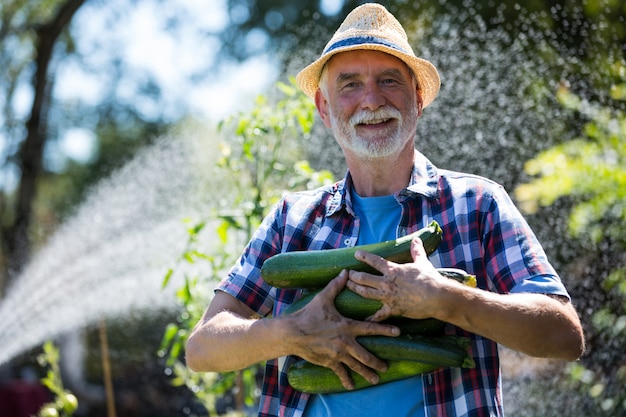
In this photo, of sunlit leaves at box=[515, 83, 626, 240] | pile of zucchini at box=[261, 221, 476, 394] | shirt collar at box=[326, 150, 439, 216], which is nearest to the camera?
pile of zucchini at box=[261, 221, 476, 394]

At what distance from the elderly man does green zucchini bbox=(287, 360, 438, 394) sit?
38 mm

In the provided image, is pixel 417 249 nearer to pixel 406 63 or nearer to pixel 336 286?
pixel 336 286

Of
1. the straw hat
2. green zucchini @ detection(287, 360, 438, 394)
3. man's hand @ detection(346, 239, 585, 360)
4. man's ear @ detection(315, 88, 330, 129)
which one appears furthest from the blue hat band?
green zucchini @ detection(287, 360, 438, 394)

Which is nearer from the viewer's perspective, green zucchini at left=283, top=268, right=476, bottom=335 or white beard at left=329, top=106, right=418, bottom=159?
green zucchini at left=283, top=268, right=476, bottom=335

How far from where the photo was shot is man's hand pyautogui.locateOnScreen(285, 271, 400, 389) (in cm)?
196

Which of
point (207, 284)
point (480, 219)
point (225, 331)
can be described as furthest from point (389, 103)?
point (207, 284)

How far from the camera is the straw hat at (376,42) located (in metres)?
2.40

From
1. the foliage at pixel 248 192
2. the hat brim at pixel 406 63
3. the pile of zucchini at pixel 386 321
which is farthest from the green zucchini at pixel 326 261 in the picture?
the foliage at pixel 248 192

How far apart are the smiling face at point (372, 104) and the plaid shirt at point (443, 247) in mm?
140

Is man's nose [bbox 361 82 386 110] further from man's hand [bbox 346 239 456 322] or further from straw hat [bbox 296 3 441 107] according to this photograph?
man's hand [bbox 346 239 456 322]

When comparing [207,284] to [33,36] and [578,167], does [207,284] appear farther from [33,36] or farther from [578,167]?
[33,36]

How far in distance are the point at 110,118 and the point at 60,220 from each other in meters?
2.26

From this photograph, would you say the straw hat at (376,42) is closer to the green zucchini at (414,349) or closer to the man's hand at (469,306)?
the man's hand at (469,306)

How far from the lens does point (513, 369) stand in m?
5.63
